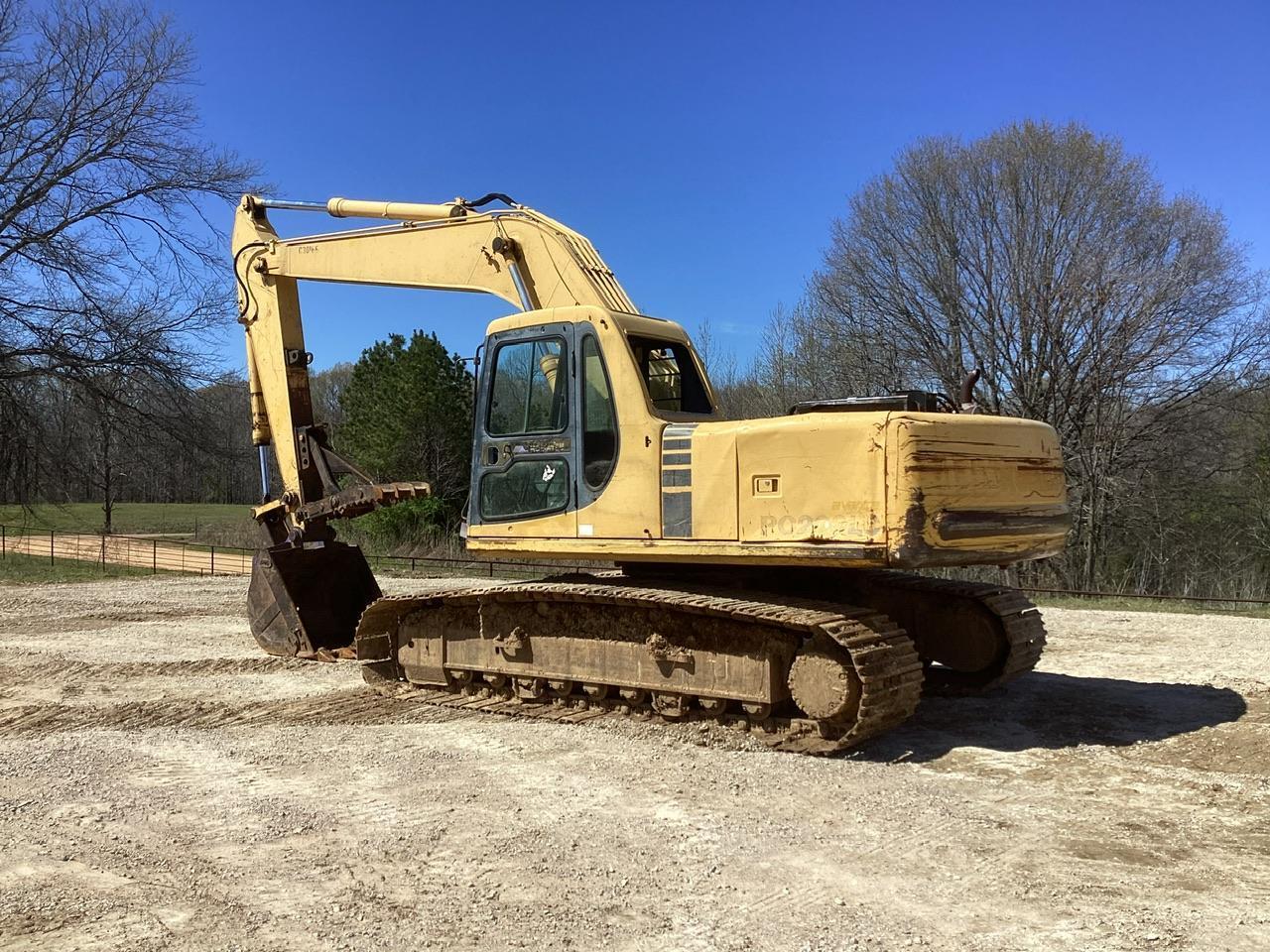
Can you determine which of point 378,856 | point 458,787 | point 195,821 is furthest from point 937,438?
point 195,821

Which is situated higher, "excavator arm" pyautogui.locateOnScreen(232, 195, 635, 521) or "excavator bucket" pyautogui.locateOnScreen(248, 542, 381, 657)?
"excavator arm" pyautogui.locateOnScreen(232, 195, 635, 521)

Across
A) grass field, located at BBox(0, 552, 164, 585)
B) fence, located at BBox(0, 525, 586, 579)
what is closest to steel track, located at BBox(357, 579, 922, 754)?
fence, located at BBox(0, 525, 586, 579)

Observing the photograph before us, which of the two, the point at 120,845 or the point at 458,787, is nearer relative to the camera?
the point at 120,845

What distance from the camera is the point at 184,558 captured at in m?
23.0

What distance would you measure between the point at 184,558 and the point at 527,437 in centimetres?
1820

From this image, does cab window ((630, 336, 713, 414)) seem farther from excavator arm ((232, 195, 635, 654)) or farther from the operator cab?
excavator arm ((232, 195, 635, 654))

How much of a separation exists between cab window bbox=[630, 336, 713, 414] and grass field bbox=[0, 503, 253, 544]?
1824 centimetres

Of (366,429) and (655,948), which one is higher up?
(366,429)

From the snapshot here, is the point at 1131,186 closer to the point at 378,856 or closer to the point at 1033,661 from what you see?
the point at 1033,661

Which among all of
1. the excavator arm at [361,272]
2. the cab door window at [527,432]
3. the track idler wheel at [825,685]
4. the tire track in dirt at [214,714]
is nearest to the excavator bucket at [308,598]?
the excavator arm at [361,272]

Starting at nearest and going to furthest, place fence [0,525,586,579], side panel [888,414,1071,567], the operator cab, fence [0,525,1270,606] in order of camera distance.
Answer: side panel [888,414,1071,567]
the operator cab
fence [0,525,1270,606]
fence [0,525,586,579]

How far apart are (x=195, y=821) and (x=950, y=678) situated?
18.6ft

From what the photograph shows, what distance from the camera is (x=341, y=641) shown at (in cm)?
1007

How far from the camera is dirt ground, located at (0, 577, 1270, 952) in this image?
388 centimetres
